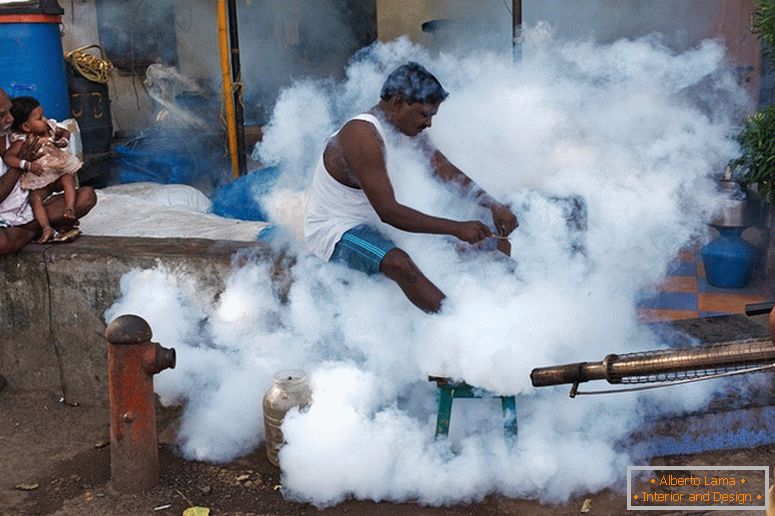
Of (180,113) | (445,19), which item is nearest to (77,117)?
(180,113)

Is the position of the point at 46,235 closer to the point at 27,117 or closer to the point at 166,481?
the point at 27,117

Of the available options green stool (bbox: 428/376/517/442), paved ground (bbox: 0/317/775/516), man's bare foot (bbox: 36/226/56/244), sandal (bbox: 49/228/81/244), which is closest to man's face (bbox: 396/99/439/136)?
green stool (bbox: 428/376/517/442)

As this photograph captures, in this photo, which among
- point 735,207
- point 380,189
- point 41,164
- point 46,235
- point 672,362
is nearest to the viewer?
point 672,362

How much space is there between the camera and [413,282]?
4.00 metres

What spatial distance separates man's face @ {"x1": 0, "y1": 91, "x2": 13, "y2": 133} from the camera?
16.4ft

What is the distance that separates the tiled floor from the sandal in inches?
148

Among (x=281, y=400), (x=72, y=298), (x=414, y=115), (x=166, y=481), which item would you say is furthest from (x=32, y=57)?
(x=281, y=400)

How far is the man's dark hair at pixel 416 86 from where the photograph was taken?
4.16m

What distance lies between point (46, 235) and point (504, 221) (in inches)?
115

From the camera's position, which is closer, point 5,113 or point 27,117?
point 5,113

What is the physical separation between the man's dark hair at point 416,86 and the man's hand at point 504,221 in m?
0.69

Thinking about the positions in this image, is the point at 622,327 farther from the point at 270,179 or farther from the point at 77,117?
the point at 77,117

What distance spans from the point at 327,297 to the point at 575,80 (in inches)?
84.1

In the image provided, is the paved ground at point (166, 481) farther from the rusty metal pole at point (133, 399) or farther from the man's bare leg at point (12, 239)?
the man's bare leg at point (12, 239)
